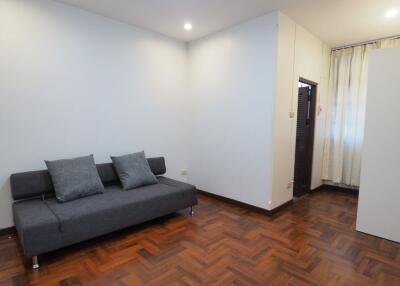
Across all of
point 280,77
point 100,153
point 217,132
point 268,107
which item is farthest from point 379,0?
point 100,153

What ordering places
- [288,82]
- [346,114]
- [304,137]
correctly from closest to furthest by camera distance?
[288,82] → [304,137] → [346,114]

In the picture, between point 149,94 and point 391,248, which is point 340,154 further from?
point 149,94

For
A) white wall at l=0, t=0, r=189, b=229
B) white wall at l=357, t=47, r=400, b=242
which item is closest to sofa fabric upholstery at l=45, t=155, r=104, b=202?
white wall at l=0, t=0, r=189, b=229

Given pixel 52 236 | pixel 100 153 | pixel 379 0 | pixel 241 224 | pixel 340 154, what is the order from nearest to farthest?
1. pixel 52 236
2. pixel 379 0
3. pixel 241 224
4. pixel 100 153
5. pixel 340 154

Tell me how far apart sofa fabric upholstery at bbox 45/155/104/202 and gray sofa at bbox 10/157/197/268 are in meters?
0.09

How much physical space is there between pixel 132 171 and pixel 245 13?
104 inches

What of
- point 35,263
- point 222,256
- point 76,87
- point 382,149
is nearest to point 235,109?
point 382,149

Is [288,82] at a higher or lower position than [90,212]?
higher

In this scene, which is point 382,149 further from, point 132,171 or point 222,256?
point 132,171

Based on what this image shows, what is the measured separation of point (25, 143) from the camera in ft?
9.08

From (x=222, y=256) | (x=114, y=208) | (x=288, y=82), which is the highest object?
(x=288, y=82)

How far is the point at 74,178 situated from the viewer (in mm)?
2750

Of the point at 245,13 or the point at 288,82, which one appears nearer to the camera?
the point at 245,13

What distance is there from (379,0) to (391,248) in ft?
9.19
